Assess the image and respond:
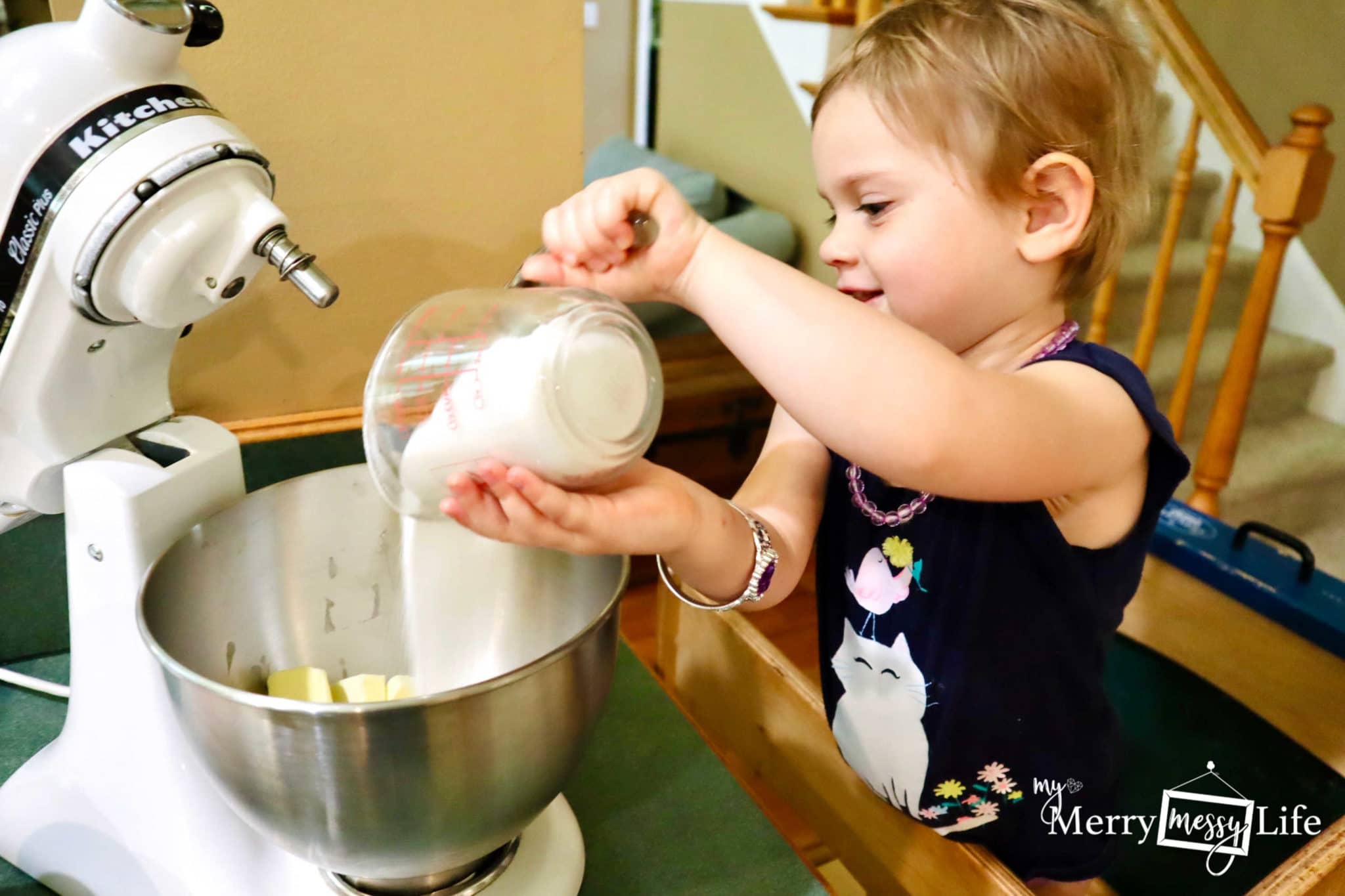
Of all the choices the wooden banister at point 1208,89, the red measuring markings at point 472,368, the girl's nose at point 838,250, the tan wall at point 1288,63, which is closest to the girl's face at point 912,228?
the girl's nose at point 838,250

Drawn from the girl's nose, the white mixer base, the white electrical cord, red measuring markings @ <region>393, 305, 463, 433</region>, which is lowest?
the white electrical cord

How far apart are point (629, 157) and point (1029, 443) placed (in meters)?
2.81

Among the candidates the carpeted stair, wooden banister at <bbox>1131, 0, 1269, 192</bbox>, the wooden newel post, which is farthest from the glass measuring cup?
the carpeted stair

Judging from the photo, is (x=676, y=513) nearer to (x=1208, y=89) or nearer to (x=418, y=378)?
(x=418, y=378)

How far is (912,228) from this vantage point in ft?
1.90

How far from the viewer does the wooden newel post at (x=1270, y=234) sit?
1716mm

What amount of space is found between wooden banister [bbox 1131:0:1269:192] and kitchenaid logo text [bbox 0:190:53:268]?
1946mm

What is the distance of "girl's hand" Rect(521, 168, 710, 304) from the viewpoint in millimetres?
513

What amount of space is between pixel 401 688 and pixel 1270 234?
1756 mm

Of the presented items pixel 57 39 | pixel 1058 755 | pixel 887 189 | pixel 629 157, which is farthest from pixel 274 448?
pixel 629 157

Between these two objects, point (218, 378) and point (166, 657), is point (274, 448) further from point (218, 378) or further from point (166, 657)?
point (166, 657)

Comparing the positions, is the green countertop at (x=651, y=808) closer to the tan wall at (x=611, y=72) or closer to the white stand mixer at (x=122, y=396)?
the white stand mixer at (x=122, y=396)

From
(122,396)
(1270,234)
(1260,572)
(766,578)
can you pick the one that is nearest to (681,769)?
(766,578)

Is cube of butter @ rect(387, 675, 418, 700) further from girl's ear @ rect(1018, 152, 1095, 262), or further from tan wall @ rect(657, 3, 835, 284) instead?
tan wall @ rect(657, 3, 835, 284)
